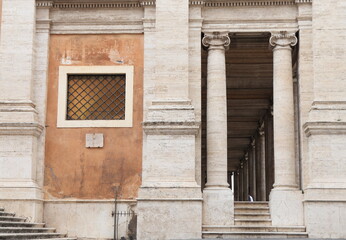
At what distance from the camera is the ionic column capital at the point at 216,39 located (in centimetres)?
1945

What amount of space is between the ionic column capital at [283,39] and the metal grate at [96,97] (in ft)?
14.3

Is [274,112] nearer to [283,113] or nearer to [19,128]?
[283,113]

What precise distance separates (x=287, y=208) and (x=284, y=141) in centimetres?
182

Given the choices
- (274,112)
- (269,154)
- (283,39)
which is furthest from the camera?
(269,154)

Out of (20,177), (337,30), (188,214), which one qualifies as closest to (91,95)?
(20,177)

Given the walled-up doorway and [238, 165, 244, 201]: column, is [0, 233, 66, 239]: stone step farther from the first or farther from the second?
[238, 165, 244, 201]: column

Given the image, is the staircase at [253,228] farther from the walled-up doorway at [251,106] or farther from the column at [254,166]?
the column at [254,166]

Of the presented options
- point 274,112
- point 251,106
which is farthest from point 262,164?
point 274,112

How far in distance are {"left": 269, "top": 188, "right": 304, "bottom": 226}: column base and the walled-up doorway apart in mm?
4330

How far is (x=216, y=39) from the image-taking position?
19484 mm

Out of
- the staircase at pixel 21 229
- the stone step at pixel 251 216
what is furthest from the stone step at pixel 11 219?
the stone step at pixel 251 216

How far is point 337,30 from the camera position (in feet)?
61.4

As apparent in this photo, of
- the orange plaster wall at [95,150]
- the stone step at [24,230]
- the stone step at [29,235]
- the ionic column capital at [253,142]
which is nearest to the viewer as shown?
the stone step at [29,235]

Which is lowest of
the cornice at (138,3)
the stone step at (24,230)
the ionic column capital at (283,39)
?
the stone step at (24,230)
